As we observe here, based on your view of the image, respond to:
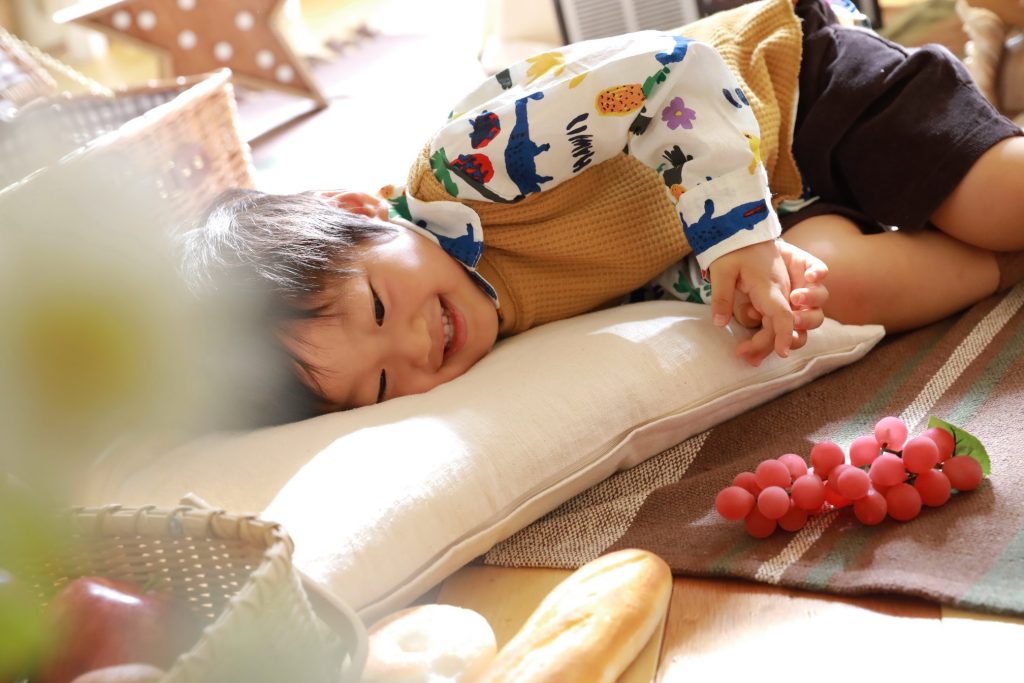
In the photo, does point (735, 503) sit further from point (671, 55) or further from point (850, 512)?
point (671, 55)

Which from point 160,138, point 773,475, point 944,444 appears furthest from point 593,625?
point 160,138

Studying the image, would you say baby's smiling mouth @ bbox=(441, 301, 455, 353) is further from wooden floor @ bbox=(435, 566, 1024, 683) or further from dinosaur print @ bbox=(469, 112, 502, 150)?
wooden floor @ bbox=(435, 566, 1024, 683)

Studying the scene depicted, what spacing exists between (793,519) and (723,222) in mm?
311

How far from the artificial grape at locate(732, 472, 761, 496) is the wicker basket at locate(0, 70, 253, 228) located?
771mm

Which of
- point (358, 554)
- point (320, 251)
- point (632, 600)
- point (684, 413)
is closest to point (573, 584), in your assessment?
point (632, 600)

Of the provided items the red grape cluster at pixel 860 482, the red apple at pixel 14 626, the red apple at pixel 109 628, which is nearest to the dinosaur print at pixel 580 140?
the red grape cluster at pixel 860 482

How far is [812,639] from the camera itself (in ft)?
2.05

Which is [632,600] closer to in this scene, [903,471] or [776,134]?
[903,471]

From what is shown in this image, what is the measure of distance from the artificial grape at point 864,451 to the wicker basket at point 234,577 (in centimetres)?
43

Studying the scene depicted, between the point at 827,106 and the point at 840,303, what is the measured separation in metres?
0.27

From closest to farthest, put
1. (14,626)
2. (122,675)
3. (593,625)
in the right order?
(14,626) → (122,675) → (593,625)

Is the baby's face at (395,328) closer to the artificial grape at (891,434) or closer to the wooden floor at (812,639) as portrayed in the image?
the wooden floor at (812,639)

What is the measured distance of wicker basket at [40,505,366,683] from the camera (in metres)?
0.47

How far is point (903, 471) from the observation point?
0.72 metres
